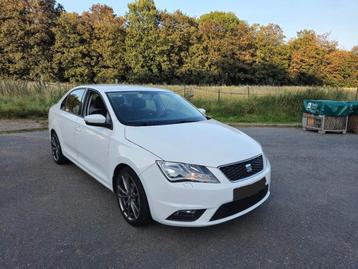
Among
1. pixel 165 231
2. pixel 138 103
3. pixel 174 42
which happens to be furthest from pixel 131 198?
pixel 174 42

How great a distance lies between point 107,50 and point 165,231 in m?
39.5

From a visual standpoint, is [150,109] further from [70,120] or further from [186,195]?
[186,195]

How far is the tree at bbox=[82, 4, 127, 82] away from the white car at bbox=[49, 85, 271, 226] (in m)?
36.4

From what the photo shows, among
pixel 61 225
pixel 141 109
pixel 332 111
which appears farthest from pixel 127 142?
pixel 332 111

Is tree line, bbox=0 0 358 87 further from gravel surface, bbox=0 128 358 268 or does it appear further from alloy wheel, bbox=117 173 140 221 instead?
alloy wheel, bbox=117 173 140 221

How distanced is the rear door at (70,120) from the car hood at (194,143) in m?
1.44

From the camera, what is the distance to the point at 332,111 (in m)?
8.95

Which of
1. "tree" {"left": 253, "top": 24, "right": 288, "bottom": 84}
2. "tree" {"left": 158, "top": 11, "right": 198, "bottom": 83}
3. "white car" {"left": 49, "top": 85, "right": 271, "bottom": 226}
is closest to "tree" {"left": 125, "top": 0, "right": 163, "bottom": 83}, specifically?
"tree" {"left": 158, "top": 11, "right": 198, "bottom": 83}

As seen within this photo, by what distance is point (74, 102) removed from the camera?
14.9ft

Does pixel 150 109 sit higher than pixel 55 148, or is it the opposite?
pixel 150 109

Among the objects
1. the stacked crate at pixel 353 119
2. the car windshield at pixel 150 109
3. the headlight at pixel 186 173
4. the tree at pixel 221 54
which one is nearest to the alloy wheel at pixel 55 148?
the car windshield at pixel 150 109

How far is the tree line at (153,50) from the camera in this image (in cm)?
3784

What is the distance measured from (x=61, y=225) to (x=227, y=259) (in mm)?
1834

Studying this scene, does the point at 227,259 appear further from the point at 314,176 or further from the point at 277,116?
the point at 277,116
